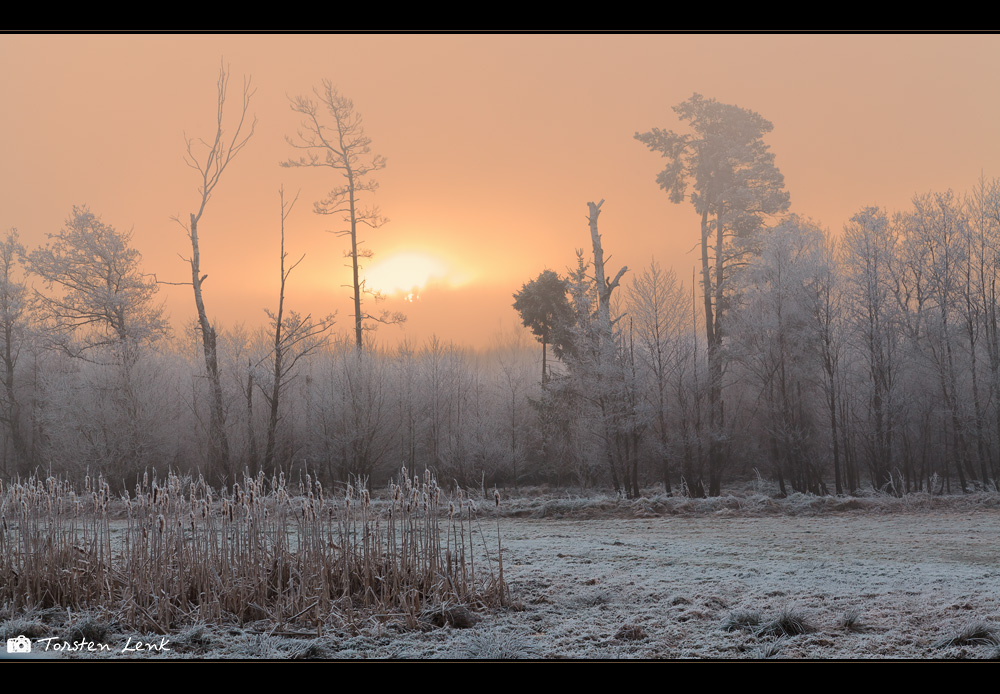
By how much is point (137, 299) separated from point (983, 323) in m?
17.1

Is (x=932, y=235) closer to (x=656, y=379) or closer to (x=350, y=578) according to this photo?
(x=656, y=379)

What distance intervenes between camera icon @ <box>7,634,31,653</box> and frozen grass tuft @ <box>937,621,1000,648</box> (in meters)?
5.30

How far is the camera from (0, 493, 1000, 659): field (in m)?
4.27

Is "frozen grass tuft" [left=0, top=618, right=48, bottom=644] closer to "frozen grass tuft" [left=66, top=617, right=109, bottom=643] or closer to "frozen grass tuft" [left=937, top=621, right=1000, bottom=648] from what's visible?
"frozen grass tuft" [left=66, top=617, right=109, bottom=643]

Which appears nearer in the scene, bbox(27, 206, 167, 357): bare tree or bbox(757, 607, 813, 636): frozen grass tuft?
bbox(757, 607, 813, 636): frozen grass tuft

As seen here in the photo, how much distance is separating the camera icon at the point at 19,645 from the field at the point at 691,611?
0.62 ft

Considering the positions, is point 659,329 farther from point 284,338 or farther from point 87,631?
point 87,631

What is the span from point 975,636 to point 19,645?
221 inches

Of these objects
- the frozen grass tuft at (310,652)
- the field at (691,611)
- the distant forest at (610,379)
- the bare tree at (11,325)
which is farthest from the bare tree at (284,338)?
the frozen grass tuft at (310,652)

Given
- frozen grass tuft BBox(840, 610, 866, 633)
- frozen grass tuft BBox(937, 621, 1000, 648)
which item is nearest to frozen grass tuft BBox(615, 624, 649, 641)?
frozen grass tuft BBox(840, 610, 866, 633)

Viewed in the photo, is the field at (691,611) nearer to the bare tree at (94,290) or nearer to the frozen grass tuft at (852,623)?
the frozen grass tuft at (852,623)

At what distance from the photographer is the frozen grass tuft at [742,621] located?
4.59m
